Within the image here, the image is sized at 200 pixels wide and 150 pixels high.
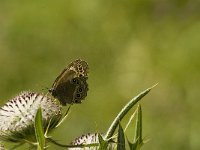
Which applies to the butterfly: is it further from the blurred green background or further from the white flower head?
the blurred green background

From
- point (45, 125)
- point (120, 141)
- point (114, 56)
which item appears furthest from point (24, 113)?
point (114, 56)

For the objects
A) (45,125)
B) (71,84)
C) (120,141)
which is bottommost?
(120,141)

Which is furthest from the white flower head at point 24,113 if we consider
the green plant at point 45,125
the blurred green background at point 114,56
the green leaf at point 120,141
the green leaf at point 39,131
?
the blurred green background at point 114,56

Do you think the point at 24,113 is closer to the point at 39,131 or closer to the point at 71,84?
the point at 71,84

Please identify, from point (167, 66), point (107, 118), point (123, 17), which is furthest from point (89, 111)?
point (123, 17)

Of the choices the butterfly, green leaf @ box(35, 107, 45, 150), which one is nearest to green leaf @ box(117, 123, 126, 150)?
green leaf @ box(35, 107, 45, 150)

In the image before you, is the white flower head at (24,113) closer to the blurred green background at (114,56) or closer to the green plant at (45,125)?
the green plant at (45,125)
